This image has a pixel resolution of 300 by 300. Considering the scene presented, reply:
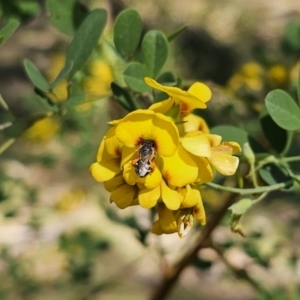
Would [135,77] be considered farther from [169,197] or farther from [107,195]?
[107,195]

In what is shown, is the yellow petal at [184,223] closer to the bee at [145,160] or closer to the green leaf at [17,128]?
the bee at [145,160]

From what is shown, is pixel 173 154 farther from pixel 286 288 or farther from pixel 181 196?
pixel 286 288

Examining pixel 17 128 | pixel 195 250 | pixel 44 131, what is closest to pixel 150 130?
pixel 17 128

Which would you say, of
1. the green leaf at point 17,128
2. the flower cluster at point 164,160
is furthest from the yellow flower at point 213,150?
the green leaf at point 17,128

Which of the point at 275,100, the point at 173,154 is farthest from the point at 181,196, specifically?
the point at 275,100

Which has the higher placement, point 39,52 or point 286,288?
point 286,288

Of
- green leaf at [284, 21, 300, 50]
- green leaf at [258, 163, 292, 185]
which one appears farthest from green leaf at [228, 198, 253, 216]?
green leaf at [284, 21, 300, 50]

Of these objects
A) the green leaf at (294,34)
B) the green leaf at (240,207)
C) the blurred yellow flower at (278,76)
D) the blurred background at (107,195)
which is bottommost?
the blurred background at (107,195)

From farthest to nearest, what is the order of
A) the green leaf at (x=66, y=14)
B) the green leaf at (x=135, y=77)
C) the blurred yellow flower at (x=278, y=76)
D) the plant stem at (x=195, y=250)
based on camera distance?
the blurred yellow flower at (x=278, y=76)
the plant stem at (x=195, y=250)
the green leaf at (x=66, y=14)
the green leaf at (x=135, y=77)
